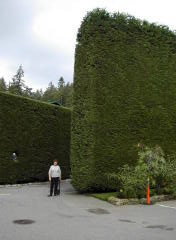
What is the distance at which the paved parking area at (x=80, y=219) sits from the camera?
6.89 meters

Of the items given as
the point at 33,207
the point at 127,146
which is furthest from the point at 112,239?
the point at 127,146

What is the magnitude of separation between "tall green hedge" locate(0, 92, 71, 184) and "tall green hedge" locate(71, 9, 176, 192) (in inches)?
177

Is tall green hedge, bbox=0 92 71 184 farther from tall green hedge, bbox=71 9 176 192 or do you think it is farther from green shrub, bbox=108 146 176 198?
green shrub, bbox=108 146 176 198

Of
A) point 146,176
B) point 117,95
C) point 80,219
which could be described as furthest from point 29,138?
point 80,219

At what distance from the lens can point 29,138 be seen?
17.9 meters

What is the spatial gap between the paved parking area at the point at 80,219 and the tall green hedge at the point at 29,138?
4.48 m

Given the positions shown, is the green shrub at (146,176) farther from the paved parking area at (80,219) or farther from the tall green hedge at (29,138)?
the tall green hedge at (29,138)

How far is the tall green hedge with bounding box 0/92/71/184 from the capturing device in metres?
16.6

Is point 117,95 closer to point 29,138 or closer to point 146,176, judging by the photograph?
point 146,176

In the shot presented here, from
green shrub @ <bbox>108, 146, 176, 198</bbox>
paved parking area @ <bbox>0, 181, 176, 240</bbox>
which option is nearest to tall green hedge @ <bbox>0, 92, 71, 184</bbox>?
paved parking area @ <bbox>0, 181, 176, 240</bbox>

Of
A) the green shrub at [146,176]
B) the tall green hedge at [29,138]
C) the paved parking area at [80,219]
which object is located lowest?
the paved parking area at [80,219]

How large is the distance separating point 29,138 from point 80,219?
9.91 metres

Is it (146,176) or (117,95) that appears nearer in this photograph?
(146,176)

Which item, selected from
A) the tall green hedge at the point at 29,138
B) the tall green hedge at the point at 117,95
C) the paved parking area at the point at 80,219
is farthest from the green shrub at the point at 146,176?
the tall green hedge at the point at 29,138
